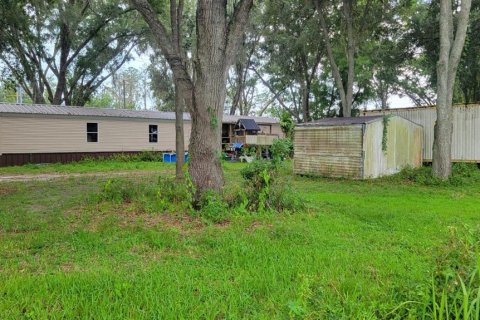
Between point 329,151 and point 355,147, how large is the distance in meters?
1.06

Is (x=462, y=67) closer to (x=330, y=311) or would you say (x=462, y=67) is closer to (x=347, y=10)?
(x=347, y=10)

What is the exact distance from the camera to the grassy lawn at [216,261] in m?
2.49

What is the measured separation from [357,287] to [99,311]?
1962mm

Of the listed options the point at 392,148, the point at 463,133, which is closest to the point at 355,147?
the point at 392,148

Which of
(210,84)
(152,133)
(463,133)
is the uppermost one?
(210,84)

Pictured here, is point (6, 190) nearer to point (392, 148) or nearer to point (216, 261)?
point (216, 261)

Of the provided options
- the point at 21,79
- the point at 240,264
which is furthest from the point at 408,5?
the point at 21,79

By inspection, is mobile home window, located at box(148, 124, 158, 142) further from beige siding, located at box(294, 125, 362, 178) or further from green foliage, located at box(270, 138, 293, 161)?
green foliage, located at box(270, 138, 293, 161)

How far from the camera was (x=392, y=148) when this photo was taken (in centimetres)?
1275

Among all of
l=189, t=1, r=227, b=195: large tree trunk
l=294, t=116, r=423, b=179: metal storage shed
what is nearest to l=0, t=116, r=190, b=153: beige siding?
l=294, t=116, r=423, b=179: metal storage shed

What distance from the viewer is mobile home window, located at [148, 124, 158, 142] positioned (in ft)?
68.8

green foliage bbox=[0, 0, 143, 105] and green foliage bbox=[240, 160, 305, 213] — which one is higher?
green foliage bbox=[0, 0, 143, 105]

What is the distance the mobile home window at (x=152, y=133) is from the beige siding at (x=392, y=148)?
13.5 metres

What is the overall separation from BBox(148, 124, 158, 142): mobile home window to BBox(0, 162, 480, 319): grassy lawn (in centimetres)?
1438
